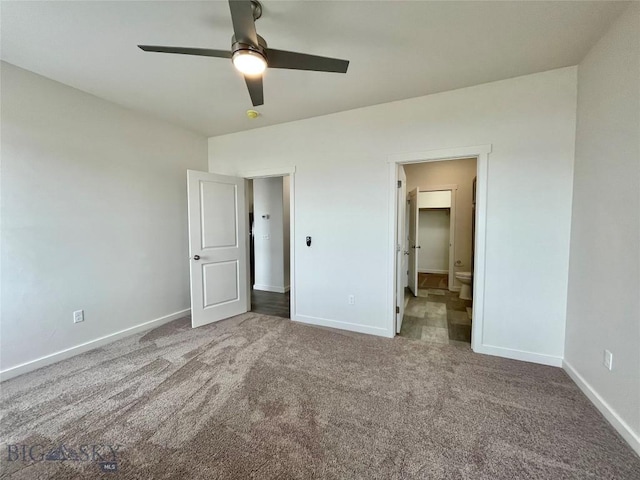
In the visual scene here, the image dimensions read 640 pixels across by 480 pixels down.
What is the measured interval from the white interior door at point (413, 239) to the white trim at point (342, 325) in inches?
71.9

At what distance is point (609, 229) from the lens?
1.71 meters

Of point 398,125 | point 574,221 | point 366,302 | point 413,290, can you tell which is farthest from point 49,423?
point 413,290

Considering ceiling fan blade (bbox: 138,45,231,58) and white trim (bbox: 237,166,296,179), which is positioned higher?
ceiling fan blade (bbox: 138,45,231,58)

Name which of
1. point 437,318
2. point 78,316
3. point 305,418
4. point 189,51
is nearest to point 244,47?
point 189,51

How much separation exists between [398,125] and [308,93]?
103cm

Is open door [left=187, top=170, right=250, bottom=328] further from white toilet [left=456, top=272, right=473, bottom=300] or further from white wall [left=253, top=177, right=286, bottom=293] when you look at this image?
white toilet [left=456, top=272, right=473, bottom=300]

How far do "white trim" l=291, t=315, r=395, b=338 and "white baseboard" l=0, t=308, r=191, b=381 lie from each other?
172 cm

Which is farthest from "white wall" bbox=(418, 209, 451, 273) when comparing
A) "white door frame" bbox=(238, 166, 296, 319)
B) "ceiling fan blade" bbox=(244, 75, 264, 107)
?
"ceiling fan blade" bbox=(244, 75, 264, 107)

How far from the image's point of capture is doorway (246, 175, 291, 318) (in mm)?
4910

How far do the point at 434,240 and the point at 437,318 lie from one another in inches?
137

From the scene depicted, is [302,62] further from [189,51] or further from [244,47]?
[189,51]

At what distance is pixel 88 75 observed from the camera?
229 centimetres

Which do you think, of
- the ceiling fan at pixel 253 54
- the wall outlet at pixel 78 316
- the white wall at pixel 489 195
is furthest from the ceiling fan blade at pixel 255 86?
the wall outlet at pixel 78 316

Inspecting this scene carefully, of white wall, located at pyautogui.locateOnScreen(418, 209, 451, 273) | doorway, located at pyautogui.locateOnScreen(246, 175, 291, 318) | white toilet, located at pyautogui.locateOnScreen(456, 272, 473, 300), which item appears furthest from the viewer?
white wall, located at pyautogui.locateOnScreen(418, 209, 451, 273)
